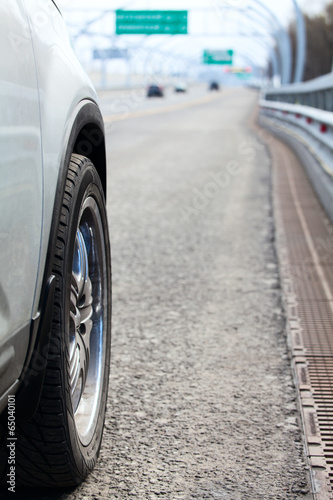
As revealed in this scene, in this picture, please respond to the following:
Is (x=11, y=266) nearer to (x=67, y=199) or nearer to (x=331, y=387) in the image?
(x=67, y=199)

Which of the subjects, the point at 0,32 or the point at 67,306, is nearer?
the point at 0,32

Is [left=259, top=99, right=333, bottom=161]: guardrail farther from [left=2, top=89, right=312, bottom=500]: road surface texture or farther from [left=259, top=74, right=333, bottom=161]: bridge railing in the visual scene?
[left=2, top=89, right=312, bottom=500]: road surface texture

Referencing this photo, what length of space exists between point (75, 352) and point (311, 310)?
221 centimetres

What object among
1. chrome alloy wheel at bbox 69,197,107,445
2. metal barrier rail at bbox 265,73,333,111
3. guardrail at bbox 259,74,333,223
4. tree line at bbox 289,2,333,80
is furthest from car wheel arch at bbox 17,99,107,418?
tree line at bbox 289,2,333,80

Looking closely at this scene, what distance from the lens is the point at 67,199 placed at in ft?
5.90

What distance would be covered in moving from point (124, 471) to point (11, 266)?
3.47 feet

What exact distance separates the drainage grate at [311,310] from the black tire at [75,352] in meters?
0.75

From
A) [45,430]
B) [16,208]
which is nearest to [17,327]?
[16,208]

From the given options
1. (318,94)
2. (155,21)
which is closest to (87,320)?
(318,94)

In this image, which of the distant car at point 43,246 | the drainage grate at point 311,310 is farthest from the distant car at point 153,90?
the distant car at point 43,246

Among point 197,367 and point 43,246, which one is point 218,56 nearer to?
point 197,367

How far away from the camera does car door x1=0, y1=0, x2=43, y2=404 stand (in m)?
1.42

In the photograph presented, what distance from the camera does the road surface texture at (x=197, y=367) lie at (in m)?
2.23

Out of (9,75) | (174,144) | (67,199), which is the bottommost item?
(174,144)
